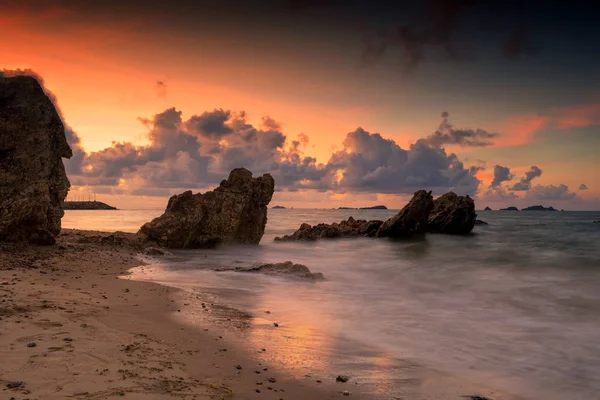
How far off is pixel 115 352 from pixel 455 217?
1712 inches

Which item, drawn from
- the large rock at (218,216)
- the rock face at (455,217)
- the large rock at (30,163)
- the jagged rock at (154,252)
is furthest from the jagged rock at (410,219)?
the large rock at (30,163)

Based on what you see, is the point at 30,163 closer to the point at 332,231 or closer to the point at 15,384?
the point at 15,384

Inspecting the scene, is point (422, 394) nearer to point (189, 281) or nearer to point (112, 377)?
point (112, 377)

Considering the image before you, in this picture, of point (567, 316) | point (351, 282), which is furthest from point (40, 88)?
point (567, 316)

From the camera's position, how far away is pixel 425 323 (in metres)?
10.9

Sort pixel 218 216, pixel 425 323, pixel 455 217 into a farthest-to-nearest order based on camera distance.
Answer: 1. pixel 455 217
2. pixel 218 216
3. pixel 425 323

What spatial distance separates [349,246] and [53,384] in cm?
3256

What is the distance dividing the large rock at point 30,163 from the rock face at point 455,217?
1487 inches

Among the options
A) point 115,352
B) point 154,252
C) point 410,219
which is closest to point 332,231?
point 410,219

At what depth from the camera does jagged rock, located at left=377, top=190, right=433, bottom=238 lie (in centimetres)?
4128

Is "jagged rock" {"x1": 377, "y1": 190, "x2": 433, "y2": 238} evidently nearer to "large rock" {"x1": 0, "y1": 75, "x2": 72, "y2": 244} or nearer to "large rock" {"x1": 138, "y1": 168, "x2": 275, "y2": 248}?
"large rock" {"x1": 138, "y1": 168, "x2": 275, "y2": 248}

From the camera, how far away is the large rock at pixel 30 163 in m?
15.0

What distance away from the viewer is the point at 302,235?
41.8 metres

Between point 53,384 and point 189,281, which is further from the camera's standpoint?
point 189,281
